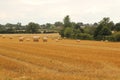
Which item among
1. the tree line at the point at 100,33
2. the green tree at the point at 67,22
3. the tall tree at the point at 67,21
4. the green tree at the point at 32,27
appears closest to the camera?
the tree line at the point at 100,33

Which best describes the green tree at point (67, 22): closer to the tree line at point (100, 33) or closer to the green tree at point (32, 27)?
the tree line at point (100, 33)

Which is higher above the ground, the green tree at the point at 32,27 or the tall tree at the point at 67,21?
the tall tree at the point at 67,21

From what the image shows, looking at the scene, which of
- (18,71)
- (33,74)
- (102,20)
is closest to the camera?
(33,74)

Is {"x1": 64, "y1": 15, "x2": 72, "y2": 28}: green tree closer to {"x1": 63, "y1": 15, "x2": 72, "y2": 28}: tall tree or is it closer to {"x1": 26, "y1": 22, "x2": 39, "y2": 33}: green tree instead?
{"x1": 63, "y1": 15, "x2": 72, "y2": 28}: tall tree

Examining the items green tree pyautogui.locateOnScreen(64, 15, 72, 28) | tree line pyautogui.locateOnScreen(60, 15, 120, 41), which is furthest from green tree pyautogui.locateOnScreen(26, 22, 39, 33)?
tree line pyautogui.locateOnScreen(60, 15, 120, 41)

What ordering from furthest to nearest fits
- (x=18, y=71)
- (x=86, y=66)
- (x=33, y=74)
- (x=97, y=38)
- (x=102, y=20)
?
(x=102, y=20) < (x=97, y=38) < (x=86, y=66) < (x=18, y=71) < (x=33, y=74)

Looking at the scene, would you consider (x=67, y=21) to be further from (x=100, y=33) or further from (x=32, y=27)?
(x=100, y=33)

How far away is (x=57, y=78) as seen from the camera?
14.9 metres

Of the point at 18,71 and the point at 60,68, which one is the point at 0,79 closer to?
the point at 18,71

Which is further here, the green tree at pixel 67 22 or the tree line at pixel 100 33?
the green tree at pixel 67 22

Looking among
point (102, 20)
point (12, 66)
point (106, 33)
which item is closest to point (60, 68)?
point (12, 66)

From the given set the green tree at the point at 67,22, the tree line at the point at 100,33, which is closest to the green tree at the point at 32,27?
the green tree at the point at 67,22

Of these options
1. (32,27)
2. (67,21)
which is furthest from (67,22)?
(32,27)

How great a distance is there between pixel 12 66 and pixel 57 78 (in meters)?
5.17
